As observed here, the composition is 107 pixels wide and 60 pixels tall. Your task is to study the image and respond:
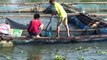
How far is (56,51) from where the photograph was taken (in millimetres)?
12414

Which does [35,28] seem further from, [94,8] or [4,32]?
[94,8]

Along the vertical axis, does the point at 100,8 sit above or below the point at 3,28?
below

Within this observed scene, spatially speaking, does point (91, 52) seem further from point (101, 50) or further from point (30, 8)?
point (30, 8)

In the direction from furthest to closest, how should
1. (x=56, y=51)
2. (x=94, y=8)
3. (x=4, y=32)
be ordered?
(x=94, y=8) < (x=4, y=32) < (x=56, y=51)

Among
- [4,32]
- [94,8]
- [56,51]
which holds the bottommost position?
[94,8]

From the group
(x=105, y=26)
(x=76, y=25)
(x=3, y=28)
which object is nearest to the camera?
(x=3, y=28)

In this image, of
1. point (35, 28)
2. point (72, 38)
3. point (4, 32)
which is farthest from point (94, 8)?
point (4, 32)

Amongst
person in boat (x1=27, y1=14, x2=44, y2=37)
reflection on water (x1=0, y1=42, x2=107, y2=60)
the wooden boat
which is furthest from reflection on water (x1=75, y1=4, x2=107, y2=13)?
person in boat (x1=27, y1=14, x2=44, y2=37)

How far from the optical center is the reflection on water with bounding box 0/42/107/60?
37.6 ft

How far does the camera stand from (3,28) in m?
13.0

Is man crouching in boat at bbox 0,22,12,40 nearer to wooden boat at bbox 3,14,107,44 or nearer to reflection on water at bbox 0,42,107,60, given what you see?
wooden boat at bbox 3,14,107,44

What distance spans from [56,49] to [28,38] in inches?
41.8

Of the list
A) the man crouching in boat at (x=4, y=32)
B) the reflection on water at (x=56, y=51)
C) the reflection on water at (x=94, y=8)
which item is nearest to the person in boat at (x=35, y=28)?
the reflection on water at (x=56, y=51)

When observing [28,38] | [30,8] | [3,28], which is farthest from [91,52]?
[30,8]
